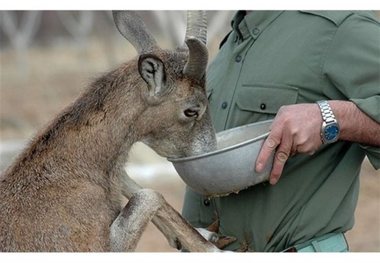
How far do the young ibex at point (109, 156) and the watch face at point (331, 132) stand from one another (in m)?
0.63

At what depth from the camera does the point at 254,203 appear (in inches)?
176

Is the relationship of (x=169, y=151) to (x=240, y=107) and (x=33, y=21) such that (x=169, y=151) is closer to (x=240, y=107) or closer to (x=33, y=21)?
(x=240, y=107)

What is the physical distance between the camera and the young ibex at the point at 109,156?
4.22m

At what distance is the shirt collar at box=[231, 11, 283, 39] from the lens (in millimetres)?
4656

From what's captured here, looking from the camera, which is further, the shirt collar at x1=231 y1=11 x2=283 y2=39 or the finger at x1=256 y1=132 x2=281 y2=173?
the shirt collar at x1=231 y1=11 x2=283 y2=39

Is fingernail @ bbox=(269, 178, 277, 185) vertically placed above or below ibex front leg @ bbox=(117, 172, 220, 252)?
above

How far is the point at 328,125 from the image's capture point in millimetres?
4086

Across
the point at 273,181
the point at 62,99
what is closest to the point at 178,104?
the point at 273,181

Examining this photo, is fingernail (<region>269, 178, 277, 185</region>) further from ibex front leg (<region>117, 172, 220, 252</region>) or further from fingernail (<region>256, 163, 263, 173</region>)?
ibex front leg (<region>117, 172, 220, 252</region>)

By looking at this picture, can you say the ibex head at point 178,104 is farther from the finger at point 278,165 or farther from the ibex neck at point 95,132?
the finger at point 278,165

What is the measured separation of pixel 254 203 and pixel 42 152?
3.35 feet

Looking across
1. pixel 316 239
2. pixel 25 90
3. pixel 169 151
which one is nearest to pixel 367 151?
pixel 316 239

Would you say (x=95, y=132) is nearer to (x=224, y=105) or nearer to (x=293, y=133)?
(x=224, y=105)

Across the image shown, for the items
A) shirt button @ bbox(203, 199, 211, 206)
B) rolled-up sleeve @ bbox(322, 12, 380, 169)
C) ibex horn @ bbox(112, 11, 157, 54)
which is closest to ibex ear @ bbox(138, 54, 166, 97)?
ibex horn @ bbox(112, 11, 157, 54)
